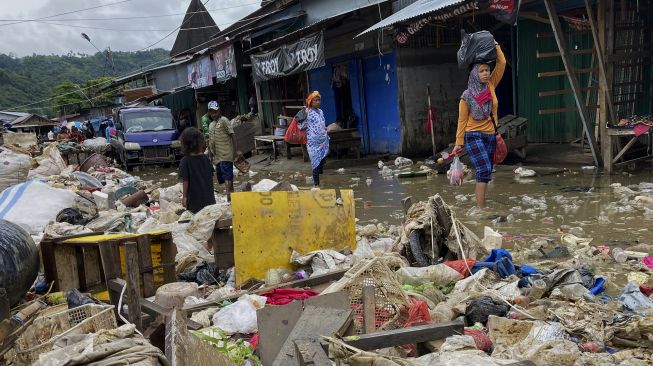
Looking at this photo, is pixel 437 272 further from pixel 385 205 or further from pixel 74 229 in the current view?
pixel 74 229

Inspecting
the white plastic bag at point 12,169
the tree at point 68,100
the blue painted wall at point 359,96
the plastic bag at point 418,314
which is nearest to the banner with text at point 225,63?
the blue painted wall at point 359,96

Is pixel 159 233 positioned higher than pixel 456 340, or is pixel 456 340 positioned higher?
pixel 159 233

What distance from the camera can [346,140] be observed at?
13688mm

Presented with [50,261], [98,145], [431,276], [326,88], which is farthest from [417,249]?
[98,145]

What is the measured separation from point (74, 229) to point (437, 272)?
4.46m

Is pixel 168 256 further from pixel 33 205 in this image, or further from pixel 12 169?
pixel 12 169

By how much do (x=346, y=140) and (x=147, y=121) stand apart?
9011mm

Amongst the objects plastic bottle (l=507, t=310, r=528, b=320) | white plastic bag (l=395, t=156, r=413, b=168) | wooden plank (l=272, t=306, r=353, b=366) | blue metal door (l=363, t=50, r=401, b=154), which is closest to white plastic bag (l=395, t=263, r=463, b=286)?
plastic bottle (l=507, t=310, r=528, b=320)

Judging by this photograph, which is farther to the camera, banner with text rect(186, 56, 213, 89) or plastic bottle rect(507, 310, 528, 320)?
banner with text rect(186, 56, 213, 89)

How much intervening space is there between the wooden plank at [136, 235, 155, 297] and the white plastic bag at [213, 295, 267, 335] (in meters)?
0.97

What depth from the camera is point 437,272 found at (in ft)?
13.1

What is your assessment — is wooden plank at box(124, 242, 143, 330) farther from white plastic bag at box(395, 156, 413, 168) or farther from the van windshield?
the van windshield

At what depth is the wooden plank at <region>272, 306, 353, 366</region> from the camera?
8.71 feet

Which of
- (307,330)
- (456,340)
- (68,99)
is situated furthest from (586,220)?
(68,99)
